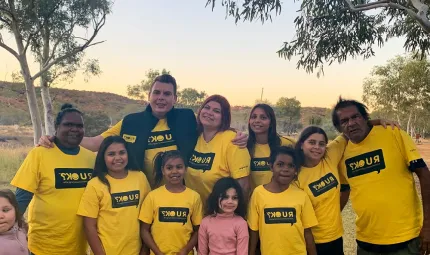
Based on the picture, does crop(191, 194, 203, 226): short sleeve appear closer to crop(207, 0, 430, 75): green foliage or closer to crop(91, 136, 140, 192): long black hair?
crop(91, 136, 140, 192): long black hair

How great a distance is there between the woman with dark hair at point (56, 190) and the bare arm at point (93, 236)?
0.15 m

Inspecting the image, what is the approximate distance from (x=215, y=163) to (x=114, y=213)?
94 centimetres

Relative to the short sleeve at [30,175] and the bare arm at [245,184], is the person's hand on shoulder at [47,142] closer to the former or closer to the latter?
A: the short sleeve at [30,175]

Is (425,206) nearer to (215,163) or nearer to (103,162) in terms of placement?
(215,163)

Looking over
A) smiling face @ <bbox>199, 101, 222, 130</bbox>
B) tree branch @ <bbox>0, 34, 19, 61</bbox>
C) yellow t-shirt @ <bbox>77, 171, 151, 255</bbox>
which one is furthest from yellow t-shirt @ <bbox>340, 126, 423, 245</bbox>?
tree branch @ <bbox>0, 34, 19, 61</bbox>

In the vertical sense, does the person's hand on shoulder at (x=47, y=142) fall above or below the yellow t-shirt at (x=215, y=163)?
above

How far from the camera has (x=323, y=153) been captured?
350cm

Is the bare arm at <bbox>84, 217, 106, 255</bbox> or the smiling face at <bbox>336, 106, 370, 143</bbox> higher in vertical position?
the smiling face at <bbox>336, 106, 370, 143</bbox>

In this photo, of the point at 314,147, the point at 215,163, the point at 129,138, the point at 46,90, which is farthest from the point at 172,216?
the point at 46,90

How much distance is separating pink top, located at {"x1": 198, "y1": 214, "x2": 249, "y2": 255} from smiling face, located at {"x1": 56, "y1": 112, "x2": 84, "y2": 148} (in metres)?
1.27

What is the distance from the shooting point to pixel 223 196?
11.1 ft

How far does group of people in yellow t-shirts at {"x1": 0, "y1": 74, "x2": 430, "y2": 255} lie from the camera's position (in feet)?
10.8

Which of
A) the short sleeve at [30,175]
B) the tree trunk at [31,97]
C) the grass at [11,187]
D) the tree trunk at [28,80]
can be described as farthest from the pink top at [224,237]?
the tree trunk at [31,97]

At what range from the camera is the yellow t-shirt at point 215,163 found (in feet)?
11.6
